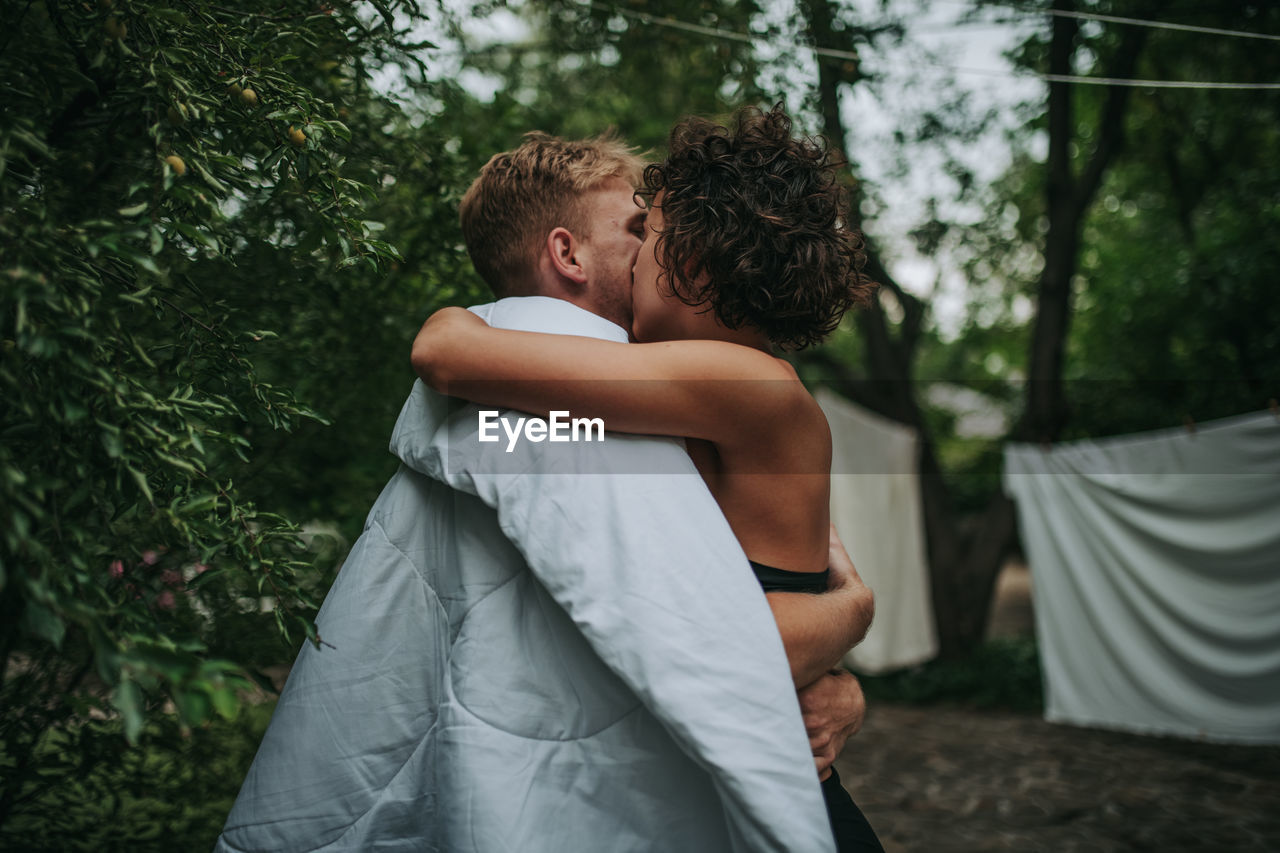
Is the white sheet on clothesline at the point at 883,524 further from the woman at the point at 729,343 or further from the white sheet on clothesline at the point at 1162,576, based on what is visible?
the woman at the point at 729,343

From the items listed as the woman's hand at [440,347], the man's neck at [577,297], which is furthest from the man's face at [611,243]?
the woman's hand at [440,347]

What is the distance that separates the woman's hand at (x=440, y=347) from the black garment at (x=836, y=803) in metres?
0.59

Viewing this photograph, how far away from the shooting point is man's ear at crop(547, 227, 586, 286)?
1449 mm

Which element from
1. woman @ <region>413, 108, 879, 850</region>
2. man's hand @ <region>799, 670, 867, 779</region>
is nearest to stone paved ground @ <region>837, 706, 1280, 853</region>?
man's hand @ <region>799, 670, 867, 779</region>

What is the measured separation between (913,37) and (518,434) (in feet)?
14.7

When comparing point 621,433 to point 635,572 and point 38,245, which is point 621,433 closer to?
point 635,572

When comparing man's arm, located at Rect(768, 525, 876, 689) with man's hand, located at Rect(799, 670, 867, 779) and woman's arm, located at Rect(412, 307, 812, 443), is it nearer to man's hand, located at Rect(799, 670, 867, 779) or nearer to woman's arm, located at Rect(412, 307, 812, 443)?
man's hand, located at Rect(799, 670, 867, 779)

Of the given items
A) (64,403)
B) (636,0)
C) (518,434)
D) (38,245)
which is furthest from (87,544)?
(636,0)

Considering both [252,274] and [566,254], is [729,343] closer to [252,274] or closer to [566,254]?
[566,254]

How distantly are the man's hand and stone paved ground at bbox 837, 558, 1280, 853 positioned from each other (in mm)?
3228

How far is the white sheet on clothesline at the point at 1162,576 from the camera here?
14.1 feet

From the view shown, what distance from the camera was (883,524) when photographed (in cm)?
661

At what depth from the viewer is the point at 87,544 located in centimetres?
101

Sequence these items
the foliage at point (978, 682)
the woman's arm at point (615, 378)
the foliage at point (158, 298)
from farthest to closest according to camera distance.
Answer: the foliage at point (978, 682) → the woman's arm at point (615, 378) → the foliage at point (158, 298)
